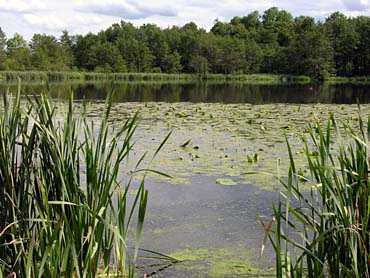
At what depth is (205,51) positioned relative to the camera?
221 ft

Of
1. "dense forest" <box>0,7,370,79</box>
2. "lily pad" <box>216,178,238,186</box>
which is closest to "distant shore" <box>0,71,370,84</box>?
"dense forest" <box>0,7,370,79</box>

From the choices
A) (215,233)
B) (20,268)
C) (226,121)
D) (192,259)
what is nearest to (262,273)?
(192,259)

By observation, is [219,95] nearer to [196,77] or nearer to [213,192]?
[213,192]

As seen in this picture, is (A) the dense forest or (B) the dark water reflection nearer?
(B) the dark water reflection

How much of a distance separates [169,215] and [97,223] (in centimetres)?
297

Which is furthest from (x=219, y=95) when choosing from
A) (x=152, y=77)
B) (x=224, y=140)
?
(x=152, y=77)

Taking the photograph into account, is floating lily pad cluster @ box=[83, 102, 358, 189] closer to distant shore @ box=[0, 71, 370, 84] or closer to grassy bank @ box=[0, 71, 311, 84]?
grassy bank @ box=[0, 71, 311, 84]

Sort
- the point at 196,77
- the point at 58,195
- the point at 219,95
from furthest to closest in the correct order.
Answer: the point at 196,77 < the point at 219,95 < the point at 58,195

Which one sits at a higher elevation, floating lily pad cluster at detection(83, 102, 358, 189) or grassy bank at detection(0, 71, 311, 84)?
grassy bank at detection(0, 71, 311, 84)

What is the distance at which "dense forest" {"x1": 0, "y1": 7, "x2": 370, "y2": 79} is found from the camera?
2301 inches

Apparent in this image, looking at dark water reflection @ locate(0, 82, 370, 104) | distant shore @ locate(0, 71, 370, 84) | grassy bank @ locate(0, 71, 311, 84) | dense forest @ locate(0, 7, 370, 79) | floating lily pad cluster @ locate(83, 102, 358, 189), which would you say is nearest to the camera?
floating lily pad cluster @ locate(83, 102, 358, 189)

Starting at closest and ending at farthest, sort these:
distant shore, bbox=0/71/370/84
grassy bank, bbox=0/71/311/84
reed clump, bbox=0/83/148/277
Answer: reed clump, bbox=0/83/148/277 → grassy bank, bbox=0/71/311/84 → distant shore, bbox=0/71/370/84

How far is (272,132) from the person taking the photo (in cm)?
1073

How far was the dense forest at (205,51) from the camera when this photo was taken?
58.4 m
